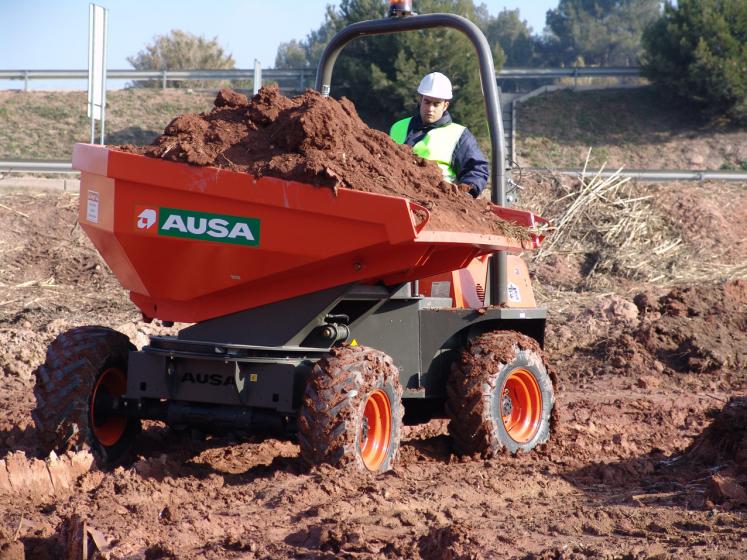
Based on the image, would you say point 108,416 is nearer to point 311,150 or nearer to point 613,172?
point 311,150

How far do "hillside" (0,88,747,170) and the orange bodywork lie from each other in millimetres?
20397

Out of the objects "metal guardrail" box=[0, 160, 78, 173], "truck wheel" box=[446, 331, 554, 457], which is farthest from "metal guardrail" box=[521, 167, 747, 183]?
"truck wheel" box=[446, 331, 554, 457]

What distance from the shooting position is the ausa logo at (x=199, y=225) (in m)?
5.38

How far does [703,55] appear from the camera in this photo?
26.7m

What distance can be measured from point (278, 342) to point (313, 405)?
0.55 meters

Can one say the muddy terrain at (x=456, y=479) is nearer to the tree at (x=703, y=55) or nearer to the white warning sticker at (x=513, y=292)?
the white warning sticker at (x=513, y=292)

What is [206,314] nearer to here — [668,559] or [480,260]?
[480,260]

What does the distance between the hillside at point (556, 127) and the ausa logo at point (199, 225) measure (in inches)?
812

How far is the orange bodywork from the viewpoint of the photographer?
17.2 ft

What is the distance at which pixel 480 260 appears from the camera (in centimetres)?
709

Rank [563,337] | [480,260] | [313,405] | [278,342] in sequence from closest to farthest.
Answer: [313,405] → [278,342] → [480,260] → [563,337]

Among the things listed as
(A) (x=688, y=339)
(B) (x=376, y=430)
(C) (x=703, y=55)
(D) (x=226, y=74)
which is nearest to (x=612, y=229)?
(A) (x=688, y=339)

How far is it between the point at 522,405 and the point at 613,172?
541 inches

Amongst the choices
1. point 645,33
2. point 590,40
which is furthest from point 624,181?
point 590,40
